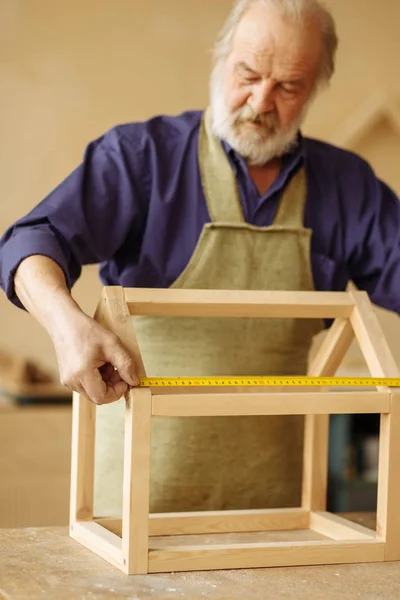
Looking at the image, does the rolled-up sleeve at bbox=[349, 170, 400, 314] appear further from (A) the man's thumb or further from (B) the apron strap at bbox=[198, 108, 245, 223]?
(A) the man's thumb

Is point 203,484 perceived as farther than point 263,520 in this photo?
Yes

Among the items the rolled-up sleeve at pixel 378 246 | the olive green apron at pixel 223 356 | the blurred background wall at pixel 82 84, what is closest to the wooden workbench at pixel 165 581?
the olive green apron at pixel 223 356

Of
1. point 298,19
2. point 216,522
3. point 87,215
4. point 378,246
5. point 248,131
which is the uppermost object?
point 298,19

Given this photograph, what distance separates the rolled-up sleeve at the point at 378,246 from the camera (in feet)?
6.61

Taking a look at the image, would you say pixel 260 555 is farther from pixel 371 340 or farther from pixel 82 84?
pixel 82 84

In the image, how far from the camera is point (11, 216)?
12.8 feet

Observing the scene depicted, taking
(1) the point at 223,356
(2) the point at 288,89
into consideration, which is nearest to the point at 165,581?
(1) the point at 223,356

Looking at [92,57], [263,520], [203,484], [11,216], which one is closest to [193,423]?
[203,484]

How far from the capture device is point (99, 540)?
4.81 feet

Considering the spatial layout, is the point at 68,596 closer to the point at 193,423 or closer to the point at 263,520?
the point at 263,520

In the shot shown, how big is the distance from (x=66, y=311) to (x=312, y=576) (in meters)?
0.58

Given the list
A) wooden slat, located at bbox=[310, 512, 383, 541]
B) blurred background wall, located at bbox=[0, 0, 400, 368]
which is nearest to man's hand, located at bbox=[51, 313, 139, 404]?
wooden slat, located at bbox=[310, 512, 383, 541]

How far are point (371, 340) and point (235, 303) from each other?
0.88 ft

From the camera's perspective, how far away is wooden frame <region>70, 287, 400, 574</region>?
135 centimetres
